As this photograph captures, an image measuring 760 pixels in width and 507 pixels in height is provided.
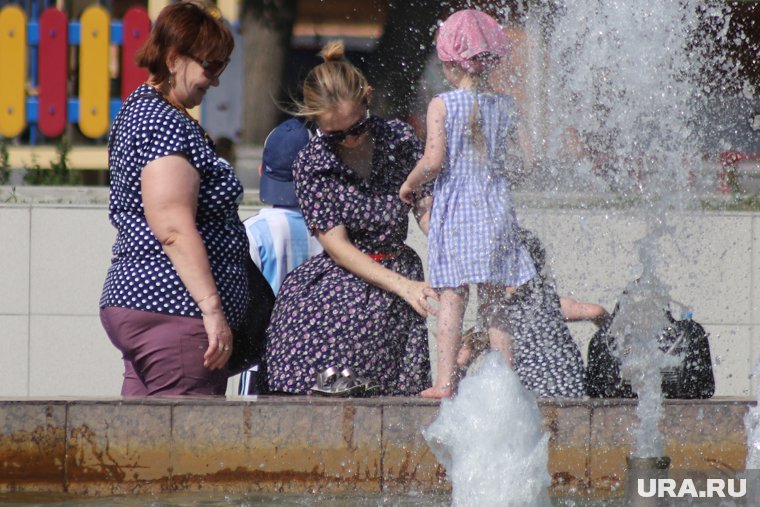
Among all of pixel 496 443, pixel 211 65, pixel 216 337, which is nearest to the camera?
pixel 496 443

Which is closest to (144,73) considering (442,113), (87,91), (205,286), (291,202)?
(87,91)

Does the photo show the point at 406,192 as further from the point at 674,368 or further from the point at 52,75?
the point at 52,75

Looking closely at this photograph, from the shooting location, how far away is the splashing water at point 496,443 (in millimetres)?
3795

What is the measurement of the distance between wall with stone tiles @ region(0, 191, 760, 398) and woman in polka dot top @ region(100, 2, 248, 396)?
2.48m

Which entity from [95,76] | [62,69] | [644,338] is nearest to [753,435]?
[644,338]

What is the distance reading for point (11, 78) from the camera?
911 cm

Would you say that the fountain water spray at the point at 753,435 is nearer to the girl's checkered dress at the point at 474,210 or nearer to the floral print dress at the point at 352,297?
the girl's checkered dress at the point at 474,210

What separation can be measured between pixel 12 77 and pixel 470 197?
5.16 metres

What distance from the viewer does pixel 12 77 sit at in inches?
359

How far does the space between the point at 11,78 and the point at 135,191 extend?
5.23m

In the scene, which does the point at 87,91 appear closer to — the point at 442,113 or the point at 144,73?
the point at 144,73

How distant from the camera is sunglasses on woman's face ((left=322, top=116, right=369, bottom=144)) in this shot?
4809 millimetres

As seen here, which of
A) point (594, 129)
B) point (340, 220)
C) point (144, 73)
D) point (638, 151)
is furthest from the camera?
point (144, 73)

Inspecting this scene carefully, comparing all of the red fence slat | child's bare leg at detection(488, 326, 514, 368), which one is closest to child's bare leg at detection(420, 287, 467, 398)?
child's bare leg at detection(488, 326, 514, 368)
